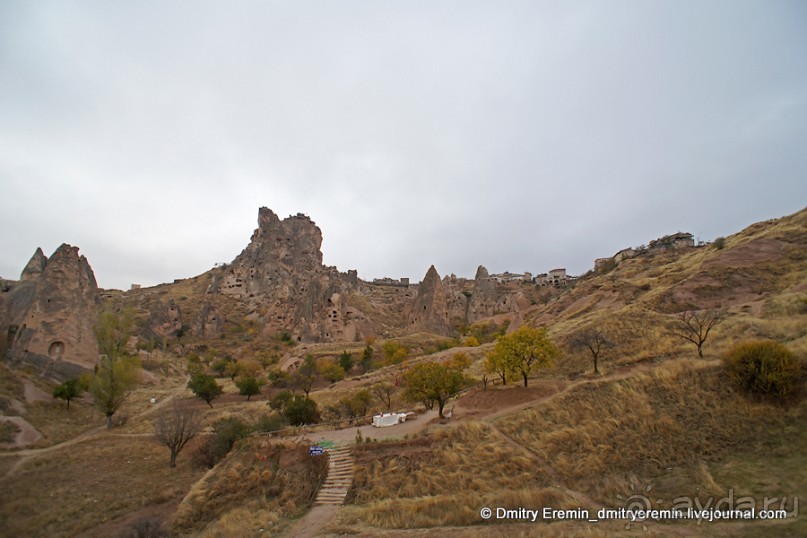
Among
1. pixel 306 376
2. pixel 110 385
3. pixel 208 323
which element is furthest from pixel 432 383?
pixel 208 323

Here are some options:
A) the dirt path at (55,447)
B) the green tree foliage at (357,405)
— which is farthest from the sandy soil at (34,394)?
the green tree foliage at (357,405)

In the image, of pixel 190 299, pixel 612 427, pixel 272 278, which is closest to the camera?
pixel 612 427

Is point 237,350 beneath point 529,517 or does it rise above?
above

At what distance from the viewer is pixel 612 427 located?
16.8 m

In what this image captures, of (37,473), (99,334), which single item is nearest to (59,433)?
(37,473)

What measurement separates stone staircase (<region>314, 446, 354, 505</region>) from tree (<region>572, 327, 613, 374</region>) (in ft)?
58.4

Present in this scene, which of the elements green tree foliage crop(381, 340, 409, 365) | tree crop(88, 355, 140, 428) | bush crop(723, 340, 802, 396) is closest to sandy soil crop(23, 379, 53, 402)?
tree crop(88, 355, 140, 428)

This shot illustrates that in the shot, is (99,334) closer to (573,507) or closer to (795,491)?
(573,507)

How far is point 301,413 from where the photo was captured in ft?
85.1

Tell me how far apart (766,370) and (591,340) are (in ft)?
44.1

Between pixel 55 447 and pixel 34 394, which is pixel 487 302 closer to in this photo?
pixel 34 394

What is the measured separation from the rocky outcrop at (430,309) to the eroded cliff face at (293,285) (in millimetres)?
9458

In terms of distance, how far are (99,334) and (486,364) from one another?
126ft

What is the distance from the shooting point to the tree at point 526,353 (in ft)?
80.5
